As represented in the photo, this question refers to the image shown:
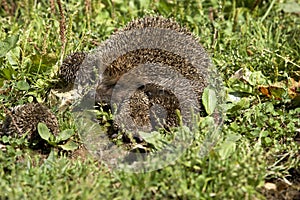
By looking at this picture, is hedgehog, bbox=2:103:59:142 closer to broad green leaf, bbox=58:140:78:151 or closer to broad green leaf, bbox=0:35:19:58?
broad green leaf, bbox=58:140:78:151

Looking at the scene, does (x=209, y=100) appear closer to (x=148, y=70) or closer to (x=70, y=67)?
(x=148, y=70)

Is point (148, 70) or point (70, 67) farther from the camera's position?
point (70, 67)

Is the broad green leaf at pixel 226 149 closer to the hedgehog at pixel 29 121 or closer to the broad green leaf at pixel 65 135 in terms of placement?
the broad green leaf at pixel 65 135

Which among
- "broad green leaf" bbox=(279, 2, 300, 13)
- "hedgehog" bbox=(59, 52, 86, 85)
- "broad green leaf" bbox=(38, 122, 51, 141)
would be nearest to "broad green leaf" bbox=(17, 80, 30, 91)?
"hedgehog" bbox=(59, 52, 86, 85)

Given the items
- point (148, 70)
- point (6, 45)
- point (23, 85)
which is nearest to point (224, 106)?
point (148, 70)

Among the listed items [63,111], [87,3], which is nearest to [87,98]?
[63,111]

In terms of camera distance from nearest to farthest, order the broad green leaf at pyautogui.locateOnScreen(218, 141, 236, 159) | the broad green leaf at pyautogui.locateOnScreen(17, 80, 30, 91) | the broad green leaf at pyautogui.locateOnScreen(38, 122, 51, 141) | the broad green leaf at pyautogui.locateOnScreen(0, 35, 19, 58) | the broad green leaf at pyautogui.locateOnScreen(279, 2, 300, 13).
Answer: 1. the broad green leaf at pyautogui.locateOnScreen(218, 141, 236, 159)
2. the broad green leaf at pyautogui.locateOnScreen(38, 122, 51, 141)
3. the broad green leaf at pyautogui.locateOnScreen(17, 80, 30, 91)
4. the broad green leaf at pyautogui.locateOnScreen(0, 35, 19, 58)
5. the broad green leaf at pyautogui.locateOnScreen(279, 2, 300, 13)

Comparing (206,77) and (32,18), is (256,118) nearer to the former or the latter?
(206,77)
